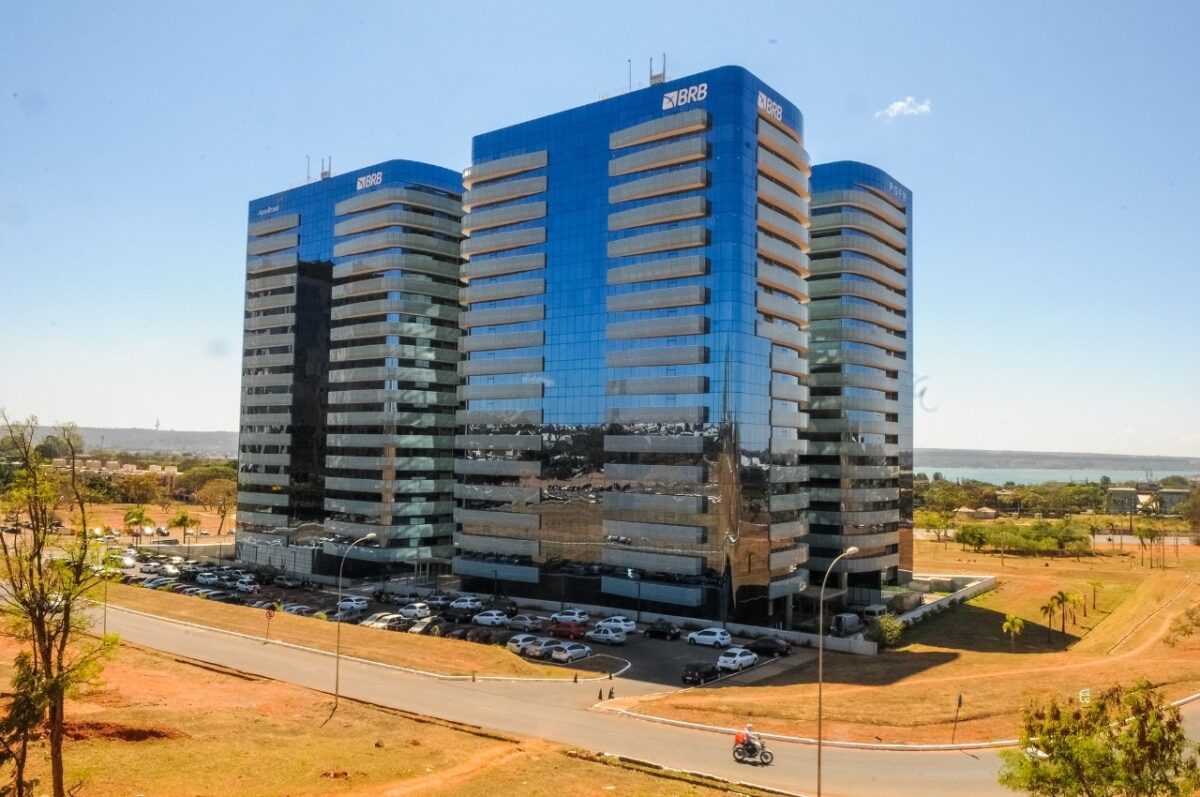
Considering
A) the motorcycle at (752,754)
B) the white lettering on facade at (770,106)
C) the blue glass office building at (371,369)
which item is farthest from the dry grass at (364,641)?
the white lettering on facade at (770,106)

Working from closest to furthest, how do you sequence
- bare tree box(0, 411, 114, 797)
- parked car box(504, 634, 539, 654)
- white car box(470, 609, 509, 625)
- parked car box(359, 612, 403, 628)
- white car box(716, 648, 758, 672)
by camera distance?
bare tree box(0, 411, 114, 797) < white car box(716, 648, 758, 672) < parked car box(504, 634, 539, 654) < parked car box(359, 612, 403, 628) < white car box(470, 609, 509, 625)

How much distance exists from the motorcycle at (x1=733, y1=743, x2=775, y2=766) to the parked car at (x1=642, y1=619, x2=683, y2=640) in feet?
115

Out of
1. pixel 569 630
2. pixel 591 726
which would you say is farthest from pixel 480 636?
pixel 591 726

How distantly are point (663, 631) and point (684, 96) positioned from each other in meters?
56.8

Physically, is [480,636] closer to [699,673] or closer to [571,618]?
[571,618]

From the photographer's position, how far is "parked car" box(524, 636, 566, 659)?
6850 cm

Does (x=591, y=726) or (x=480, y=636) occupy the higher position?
(x=591, y=726)

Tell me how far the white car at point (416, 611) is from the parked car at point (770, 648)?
35249 millimetres

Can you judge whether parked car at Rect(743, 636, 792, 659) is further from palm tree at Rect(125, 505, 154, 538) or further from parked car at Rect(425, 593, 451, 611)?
palm tree at Rect(125, 505, 154, 538)

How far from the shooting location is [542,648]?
68.9m

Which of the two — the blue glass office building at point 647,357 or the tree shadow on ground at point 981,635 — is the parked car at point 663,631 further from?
the tree shadow on ground at point 981,635

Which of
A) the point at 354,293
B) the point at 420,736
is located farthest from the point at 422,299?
the point at 420,736

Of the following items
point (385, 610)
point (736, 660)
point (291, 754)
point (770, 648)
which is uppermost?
point (291, 754)

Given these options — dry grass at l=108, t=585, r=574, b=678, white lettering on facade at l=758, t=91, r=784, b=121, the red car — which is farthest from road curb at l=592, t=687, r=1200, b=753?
white lettering on facade at l=758, t=91, r=784, b=121
